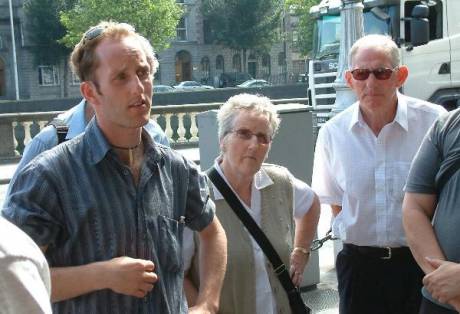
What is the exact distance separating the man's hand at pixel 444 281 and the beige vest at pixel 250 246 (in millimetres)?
729

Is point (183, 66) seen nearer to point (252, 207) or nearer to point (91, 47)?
point (252, 207)

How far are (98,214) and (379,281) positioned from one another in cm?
176

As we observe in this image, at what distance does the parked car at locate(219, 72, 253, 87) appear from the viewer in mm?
61344

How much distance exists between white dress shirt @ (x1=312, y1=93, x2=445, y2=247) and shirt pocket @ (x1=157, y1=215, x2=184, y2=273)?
1.36m

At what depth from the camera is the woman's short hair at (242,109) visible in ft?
10.2

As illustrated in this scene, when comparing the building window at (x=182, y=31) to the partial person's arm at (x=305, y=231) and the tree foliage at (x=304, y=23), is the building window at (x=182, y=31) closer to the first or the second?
the tree foliage at (x=304, y=23)

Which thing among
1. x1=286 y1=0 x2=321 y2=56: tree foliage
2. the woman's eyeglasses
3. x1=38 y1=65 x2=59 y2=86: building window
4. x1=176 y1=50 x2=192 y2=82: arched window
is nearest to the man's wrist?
the woman's eyeglasses

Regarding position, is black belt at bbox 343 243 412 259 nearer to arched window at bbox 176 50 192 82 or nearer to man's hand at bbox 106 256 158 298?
man's hand at bbox 106 256 158 298

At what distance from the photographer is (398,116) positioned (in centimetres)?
337

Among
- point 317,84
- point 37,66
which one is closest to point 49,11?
point 37,66

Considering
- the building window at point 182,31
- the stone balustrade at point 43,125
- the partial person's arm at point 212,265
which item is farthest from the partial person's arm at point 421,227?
the building window at point 182,31

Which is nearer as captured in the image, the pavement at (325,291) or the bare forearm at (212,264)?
the bare forearm at (212,264)

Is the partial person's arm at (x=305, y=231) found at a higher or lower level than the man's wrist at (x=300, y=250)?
higher

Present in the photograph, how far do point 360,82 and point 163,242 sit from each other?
1.55 meters
